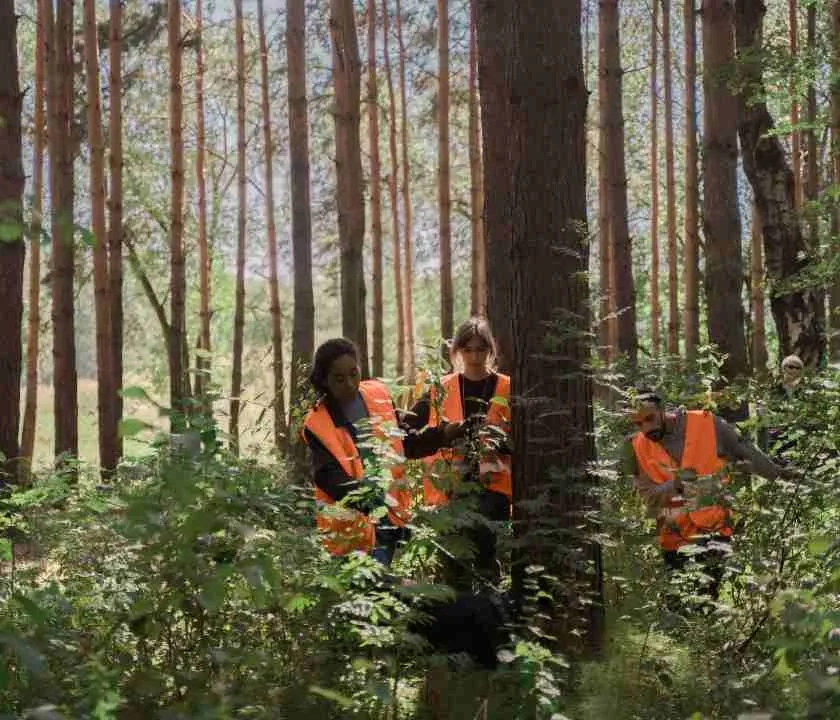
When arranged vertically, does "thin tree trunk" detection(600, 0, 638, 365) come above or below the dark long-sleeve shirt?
above

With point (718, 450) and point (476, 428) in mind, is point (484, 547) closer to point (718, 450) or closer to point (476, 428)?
point (476, 428)

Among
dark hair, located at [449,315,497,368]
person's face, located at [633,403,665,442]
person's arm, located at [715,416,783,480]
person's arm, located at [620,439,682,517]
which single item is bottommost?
person's arm, located at [620,439,682,517]

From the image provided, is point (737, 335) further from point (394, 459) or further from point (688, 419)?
point (394, 459)

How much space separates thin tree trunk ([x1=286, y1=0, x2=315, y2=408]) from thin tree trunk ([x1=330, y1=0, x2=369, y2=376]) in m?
0.42

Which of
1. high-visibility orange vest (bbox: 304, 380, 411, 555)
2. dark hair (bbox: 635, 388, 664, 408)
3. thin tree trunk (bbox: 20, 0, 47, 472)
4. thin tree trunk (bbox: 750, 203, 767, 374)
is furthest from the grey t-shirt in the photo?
thin tree trunk (bbox: 750, 203, 767, 374)

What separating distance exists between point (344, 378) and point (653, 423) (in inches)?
82.9

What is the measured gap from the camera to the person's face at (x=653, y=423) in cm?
665

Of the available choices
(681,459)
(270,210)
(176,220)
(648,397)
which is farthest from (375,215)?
(648,397)

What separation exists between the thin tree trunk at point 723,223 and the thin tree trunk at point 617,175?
6.55 feet

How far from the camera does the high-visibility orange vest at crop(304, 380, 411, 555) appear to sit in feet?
14.9

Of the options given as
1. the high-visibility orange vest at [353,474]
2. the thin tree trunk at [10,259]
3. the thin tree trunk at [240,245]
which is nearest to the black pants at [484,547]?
the high-visibility orange vest at [353,474]

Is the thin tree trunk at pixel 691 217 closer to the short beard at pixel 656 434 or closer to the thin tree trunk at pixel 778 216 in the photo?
the thin tree trunk at pixel 778 216

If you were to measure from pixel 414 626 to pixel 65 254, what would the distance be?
30.5 feet

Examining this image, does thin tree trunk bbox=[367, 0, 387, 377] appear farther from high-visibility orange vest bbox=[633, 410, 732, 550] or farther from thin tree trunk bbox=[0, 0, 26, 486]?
high-visibility orange vest bbox=[633, 410, 732, 550]
